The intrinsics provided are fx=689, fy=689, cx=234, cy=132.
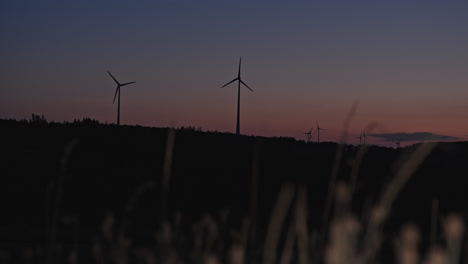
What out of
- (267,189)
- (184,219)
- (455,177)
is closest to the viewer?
(184,219)

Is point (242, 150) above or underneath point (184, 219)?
above

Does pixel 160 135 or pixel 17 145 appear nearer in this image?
pixel 17 145

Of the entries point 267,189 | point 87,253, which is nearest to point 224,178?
point 267,189

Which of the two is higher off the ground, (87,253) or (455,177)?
(455,177)

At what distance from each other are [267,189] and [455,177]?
1239cm

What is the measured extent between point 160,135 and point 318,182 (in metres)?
12.7

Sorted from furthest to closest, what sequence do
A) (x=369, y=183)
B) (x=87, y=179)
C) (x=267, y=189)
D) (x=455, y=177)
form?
1. (x=455, y=177)
2. (x=369, y=183)
3. (x=267, y=189)
4. (x=87, y=179)

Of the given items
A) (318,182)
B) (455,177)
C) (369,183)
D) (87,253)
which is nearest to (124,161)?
(318,182)

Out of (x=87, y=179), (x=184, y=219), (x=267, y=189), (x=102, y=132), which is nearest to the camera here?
(x=184, y=219)

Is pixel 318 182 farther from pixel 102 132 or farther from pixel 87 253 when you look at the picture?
pixel 87 253

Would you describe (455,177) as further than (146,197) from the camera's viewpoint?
Yes

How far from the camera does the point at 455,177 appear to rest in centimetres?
4028

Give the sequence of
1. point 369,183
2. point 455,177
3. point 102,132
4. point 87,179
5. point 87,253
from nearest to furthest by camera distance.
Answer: point 87,253
point 87,179
point 369,183
point 455,177
point 102,132

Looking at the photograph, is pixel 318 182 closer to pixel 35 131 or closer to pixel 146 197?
pixel 146 197
